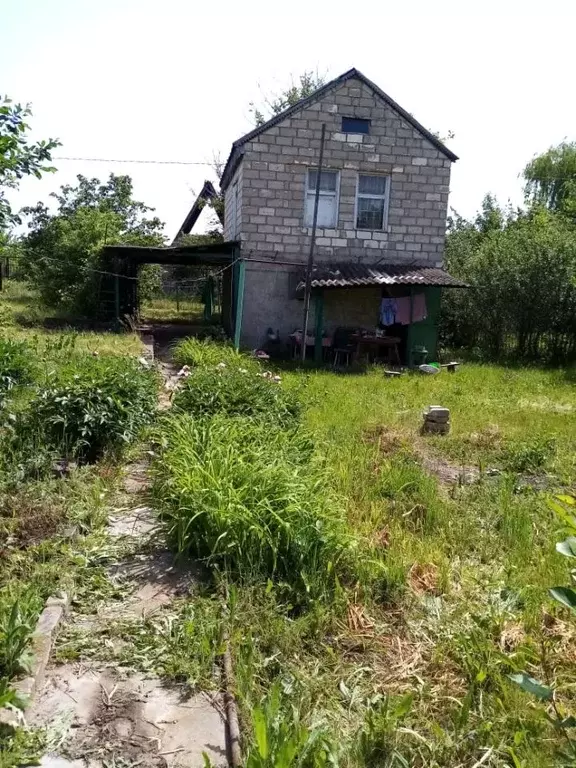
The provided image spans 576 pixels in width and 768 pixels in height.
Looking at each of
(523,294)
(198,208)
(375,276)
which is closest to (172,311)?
(198,208)

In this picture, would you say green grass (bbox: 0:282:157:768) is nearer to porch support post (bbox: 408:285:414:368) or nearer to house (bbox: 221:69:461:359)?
house (bbox: 221:69:461:359)

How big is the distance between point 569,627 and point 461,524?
140 centimetres

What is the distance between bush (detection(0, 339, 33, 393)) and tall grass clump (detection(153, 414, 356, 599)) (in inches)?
119

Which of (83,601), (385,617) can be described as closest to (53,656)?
(83,601)

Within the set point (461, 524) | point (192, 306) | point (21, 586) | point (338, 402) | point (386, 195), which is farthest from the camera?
point (192, 306)

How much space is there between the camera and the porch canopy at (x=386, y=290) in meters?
13.4

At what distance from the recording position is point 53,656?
296cm

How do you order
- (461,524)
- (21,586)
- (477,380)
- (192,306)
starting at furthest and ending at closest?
(192,306) → (477,380) → (461,524) → (21,586)

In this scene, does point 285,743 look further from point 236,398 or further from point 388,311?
point 388,311

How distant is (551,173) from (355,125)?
57.4 feet

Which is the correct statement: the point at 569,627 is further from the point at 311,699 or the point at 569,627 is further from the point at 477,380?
the point at 477,380

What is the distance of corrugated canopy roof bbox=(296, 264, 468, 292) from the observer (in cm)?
1320

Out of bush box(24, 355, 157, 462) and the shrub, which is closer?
bush box(24, 355, 157, 462)

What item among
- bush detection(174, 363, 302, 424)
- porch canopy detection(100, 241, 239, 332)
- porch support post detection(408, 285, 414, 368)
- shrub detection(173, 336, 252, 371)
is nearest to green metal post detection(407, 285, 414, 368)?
porch support post detection(408, 285, 414, 368)
